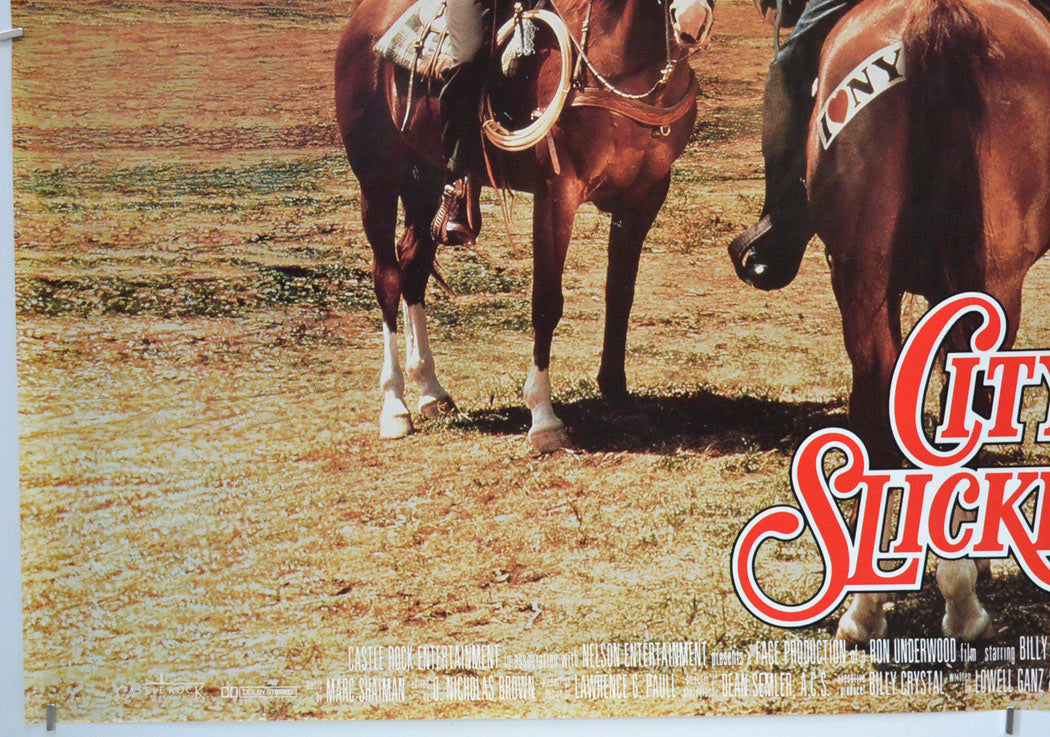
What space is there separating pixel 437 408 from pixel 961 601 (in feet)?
6.76

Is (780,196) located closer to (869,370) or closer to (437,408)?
(869,370)

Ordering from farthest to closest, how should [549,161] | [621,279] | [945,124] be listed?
[621,279], [549,161], [945,124]

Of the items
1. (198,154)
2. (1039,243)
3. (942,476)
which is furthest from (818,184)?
(198,154)

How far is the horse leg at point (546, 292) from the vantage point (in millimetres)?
3289

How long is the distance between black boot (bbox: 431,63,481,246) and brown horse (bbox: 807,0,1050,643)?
1.22 m

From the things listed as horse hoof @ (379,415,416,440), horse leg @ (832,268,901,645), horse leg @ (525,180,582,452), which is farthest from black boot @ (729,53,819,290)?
horse hoof @ (379,415,416,440)

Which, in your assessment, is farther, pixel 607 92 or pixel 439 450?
pixel 439 450

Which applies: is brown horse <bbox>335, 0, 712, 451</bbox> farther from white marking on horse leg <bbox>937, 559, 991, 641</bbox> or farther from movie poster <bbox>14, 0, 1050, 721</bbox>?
white marking on horse leg <bbox>937, 559, 991, 641</bbox>

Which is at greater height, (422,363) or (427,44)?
(427,44)

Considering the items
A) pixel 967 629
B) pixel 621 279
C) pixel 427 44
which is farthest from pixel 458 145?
pixel 967 629

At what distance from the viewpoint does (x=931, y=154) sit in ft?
10.2

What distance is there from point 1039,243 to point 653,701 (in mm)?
2151

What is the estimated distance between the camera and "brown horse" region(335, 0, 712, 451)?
3.18 m

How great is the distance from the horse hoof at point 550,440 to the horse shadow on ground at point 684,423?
0.13ft
